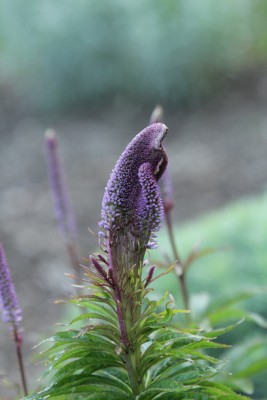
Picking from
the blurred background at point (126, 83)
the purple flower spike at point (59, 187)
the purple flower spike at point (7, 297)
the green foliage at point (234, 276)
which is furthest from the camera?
the blurred background at point (126, 83)

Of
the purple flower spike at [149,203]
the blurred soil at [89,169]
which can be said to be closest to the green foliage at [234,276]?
the purple flower spike at [149,203]

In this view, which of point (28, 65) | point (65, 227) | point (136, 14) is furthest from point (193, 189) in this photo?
point (65, 227)

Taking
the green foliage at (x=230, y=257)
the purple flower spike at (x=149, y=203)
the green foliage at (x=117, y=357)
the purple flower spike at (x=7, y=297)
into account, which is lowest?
the green foliage at (x=117, y=357)

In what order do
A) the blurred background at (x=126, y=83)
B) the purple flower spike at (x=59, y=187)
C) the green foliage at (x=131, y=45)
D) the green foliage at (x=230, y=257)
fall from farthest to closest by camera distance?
1. the green foliage at (x=131, y=45)
2. the blurred background at (x=126, y=83)
3. the green foliage at (x=230, y=257)
4. the purple flower spike at (x=59, y=187)

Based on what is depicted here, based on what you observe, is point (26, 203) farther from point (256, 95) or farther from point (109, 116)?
point (256, 95)

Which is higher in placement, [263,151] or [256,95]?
[256,95]

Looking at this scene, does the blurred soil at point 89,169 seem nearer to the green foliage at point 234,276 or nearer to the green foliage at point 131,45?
the green foliage at point 131,45

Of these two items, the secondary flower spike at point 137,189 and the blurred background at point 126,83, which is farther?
the blurred background at point 126,83

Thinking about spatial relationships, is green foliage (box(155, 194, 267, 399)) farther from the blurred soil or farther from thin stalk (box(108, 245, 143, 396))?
the blurred soil

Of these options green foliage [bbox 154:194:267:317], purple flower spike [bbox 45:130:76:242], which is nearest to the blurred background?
green foliage [bbox 154:194:267:317]
